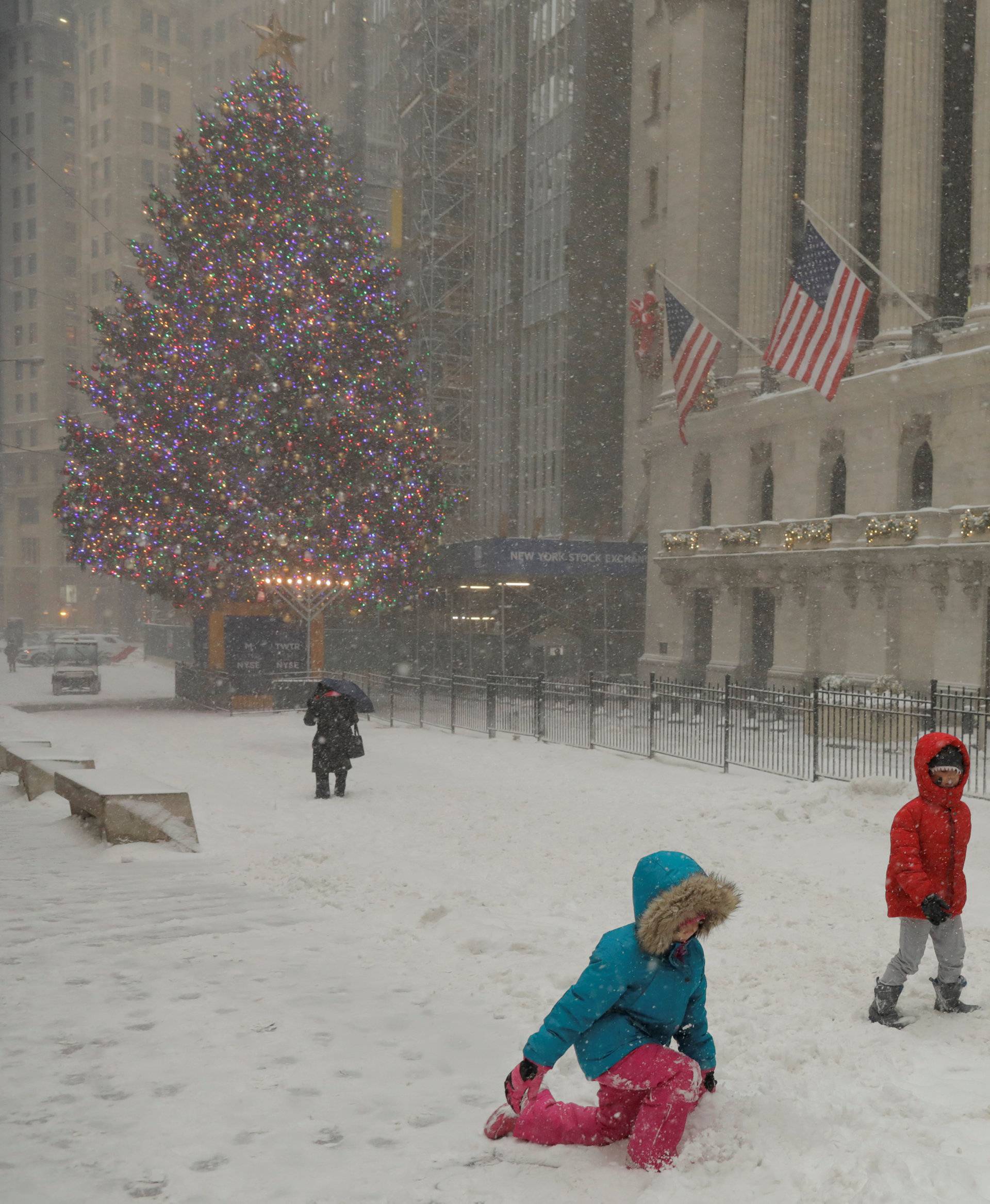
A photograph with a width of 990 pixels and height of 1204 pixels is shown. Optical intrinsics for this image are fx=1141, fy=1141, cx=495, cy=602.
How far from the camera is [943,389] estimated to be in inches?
1096

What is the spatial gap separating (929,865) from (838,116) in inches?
1252

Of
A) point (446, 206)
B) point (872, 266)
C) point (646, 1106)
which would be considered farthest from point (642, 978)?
point (446, 206)

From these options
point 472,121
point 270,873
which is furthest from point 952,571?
point 472,121

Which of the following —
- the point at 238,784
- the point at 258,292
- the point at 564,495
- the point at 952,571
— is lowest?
the point at 238,784

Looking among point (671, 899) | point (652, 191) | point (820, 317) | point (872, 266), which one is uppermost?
point (652, 191)

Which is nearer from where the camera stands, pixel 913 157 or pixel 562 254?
pixel 913 157

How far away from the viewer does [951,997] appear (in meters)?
5.98

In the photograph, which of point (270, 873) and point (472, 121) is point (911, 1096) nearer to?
point (270, 873)

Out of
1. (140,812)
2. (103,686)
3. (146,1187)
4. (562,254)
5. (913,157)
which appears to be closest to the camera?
(146,1187)

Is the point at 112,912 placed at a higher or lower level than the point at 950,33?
lower

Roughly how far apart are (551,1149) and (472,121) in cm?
5597

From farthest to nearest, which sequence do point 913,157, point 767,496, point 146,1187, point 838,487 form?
point 767,496 < point 838,487 < point 913,157 < point 146,1187

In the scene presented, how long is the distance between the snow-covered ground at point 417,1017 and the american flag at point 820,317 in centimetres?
1174

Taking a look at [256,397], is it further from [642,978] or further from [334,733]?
[642,978]
